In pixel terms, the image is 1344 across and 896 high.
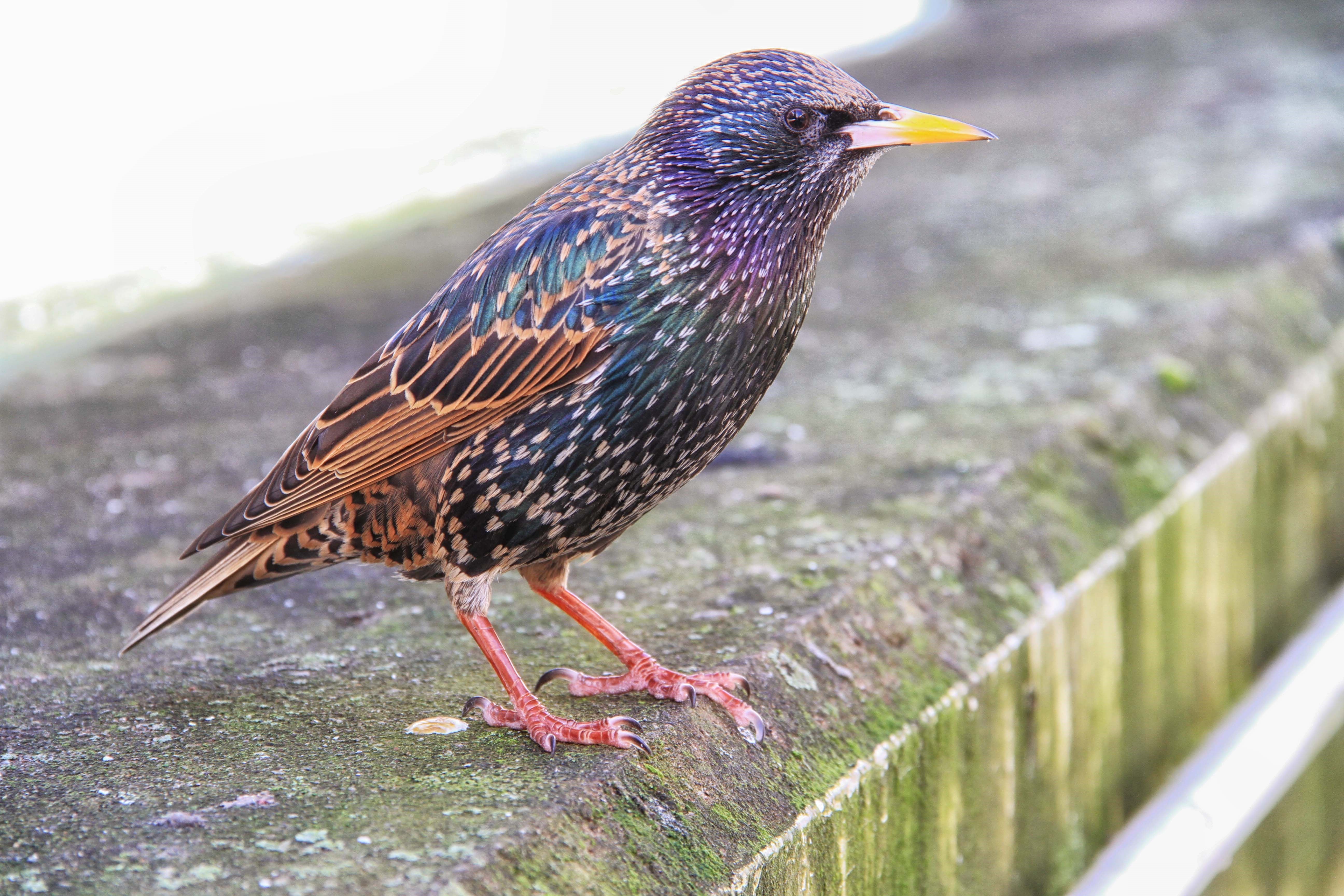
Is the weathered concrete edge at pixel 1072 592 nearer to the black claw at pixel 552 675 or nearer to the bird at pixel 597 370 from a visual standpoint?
the bird at pixel 597 370

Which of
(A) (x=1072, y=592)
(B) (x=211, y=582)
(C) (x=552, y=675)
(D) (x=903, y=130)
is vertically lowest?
(A) (x=1072, y=592)

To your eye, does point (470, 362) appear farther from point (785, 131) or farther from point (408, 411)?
point (785, 131)

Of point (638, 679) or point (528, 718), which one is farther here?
point (638, 679)

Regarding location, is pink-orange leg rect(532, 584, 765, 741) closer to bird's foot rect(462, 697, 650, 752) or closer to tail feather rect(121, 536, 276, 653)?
bird's foot rect(462, 697, 650, 752)

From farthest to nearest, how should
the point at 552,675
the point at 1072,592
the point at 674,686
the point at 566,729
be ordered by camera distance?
the point at 1072,592 → the point at 552,675 → the point at 674,686 → the point at 566,729

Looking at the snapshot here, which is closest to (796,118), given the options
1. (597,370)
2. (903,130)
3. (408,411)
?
(903,130)

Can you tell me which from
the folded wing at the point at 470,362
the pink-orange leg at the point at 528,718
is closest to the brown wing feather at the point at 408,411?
the folded wing at the point at 470,362

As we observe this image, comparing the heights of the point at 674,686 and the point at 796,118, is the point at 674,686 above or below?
below
